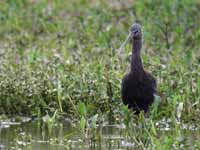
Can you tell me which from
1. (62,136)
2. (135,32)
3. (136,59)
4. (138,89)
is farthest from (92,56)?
(62,136)

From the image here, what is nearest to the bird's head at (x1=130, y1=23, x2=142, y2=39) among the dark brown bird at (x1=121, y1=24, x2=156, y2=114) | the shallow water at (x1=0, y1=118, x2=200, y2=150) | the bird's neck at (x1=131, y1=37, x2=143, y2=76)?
the bird's neck at (x1=131, y1=37, x2=143, y2=76)

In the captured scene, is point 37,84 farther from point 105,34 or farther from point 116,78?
point 105,34

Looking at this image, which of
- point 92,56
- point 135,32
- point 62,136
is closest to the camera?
point 62,136

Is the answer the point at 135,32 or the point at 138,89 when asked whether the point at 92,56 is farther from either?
the point at 138,89

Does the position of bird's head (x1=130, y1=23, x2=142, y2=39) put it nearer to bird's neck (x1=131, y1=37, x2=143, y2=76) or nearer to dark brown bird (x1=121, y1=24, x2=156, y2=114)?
bird's neck (x1=131, y1=37, x2=143, y2=76)

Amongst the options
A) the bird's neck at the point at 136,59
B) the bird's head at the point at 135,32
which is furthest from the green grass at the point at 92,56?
the bird's head at the point at 135,32

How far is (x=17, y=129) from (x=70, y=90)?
0.80 metres

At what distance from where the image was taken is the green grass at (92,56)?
352 inches

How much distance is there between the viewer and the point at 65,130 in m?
8.75

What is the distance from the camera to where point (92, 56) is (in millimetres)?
10977

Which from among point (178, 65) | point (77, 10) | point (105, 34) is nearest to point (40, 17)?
point (77, 10)

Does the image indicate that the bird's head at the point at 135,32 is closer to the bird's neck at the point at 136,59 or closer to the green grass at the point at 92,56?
the bird's neck at the point at 136,59

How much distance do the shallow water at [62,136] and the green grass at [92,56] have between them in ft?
0.54

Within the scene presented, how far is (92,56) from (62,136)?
8.79 feet
